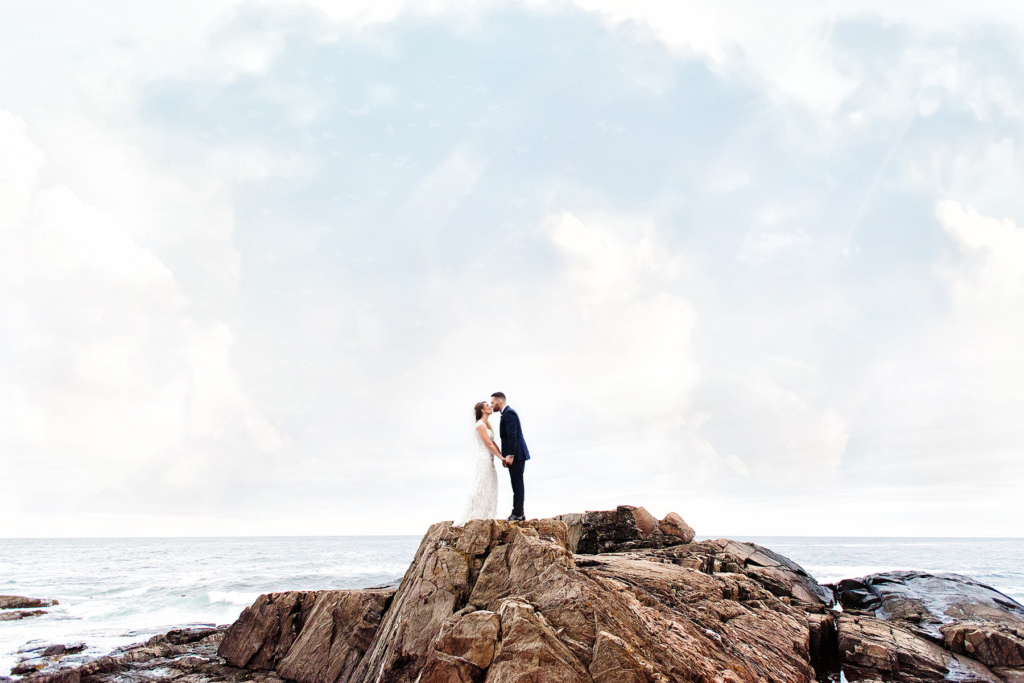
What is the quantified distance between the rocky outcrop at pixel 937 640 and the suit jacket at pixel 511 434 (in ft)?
31.3

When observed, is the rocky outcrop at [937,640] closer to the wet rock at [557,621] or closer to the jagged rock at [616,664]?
the wet rock at [557,621]

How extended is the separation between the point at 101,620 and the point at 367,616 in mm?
23957

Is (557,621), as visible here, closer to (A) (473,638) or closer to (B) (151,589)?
(A) (473,638)

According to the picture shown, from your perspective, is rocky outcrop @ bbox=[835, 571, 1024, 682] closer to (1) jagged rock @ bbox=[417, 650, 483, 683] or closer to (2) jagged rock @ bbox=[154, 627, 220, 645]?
(1) jagged rock @ bbox=[417, 650, 483, 683]

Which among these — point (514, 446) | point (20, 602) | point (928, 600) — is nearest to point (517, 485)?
point (514, 446)

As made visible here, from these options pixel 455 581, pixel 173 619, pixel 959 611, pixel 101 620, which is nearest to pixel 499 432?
pixel 455 581

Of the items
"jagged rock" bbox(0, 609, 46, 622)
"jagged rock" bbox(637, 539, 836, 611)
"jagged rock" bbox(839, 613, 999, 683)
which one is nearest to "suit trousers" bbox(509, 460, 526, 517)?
"jagged rock" bbox(637, 539, 836, 611)

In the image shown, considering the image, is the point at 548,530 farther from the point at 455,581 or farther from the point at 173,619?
the point at 173,619

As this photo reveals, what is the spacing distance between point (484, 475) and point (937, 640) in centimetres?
1359

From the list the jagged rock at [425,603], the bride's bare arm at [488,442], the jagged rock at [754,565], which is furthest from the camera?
the jagged rock at [754,565]

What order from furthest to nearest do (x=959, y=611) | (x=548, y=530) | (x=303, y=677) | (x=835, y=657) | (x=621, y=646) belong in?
1. (x=959, y=611)
2. (x=835, y=657)
3. (x=303, y=677)
4. (x=548, y=530)
5. (x=621, y=646)

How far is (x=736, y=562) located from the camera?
66.4 feet

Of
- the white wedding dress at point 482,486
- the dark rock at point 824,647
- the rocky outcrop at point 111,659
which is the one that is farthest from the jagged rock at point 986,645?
the rocky outcrop at point 111,659

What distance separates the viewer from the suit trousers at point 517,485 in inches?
515
